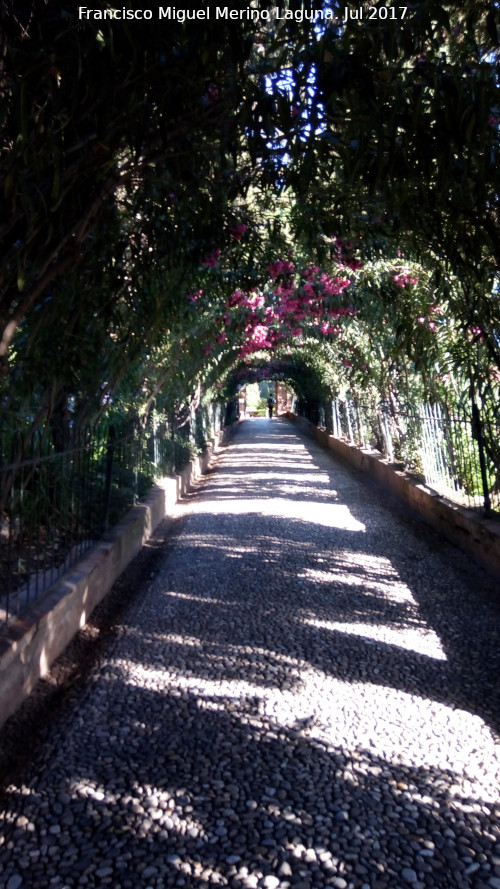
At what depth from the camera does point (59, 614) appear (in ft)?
16.1

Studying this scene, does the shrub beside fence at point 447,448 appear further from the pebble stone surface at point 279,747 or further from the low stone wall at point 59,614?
the low stone wall at point 59,614

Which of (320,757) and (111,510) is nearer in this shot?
(320,757)

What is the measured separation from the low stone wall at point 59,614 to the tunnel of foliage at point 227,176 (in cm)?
120

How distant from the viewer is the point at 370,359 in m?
14.2

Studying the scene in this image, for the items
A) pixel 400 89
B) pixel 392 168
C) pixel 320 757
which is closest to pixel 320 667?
pixel 320 757

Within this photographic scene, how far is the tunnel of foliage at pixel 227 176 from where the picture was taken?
3.29m

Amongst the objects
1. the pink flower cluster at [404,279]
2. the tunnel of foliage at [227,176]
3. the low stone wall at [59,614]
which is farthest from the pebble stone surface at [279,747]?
the pink flower cluster at [404,279]

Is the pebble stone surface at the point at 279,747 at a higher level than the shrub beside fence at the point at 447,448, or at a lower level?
lower

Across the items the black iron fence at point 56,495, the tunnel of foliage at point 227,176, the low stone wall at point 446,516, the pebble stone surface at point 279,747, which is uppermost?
the tunnel of foliage at point 227,176

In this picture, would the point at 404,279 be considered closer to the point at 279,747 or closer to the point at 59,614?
the point at 59,614

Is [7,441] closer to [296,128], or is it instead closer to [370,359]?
[296,128]

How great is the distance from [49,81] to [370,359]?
37.3 ft

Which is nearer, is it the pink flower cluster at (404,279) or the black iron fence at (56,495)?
the black iron fence at (56,495)

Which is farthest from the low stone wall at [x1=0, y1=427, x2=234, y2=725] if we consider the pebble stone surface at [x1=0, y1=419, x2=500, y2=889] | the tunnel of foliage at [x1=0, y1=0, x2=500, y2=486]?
the tunnel of foliage at [x1=0, y1=0, x2=500, y2=486]
